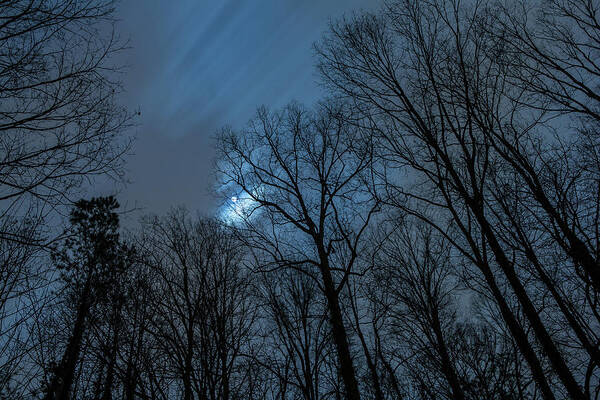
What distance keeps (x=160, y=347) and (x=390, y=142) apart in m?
6.01

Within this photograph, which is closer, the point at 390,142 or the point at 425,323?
the point at 390,142

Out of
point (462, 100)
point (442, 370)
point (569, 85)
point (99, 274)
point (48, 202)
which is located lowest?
point (442, 370)

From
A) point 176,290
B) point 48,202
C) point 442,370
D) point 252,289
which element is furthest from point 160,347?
point 442,370

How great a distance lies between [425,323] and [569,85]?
8.94m

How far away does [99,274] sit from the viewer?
11430 millimetres

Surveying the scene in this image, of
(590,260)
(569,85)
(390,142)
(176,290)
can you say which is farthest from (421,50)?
(176,290)

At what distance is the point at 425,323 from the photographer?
11.9 metres

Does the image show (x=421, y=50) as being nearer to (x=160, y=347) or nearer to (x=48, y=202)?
(x=48, y=202)

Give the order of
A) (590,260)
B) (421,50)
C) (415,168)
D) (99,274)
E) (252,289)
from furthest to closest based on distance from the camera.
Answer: (99,274), (252,289), (421,50), (415,168), (590,260)

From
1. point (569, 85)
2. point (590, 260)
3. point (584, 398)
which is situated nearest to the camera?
point (584, 398)

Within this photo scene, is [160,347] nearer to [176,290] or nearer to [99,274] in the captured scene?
[176,290]

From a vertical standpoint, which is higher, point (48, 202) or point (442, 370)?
point (48, 202)

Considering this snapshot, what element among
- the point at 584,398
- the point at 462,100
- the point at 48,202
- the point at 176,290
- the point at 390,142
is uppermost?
the point at 462,100

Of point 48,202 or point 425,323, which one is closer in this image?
point 48,202
